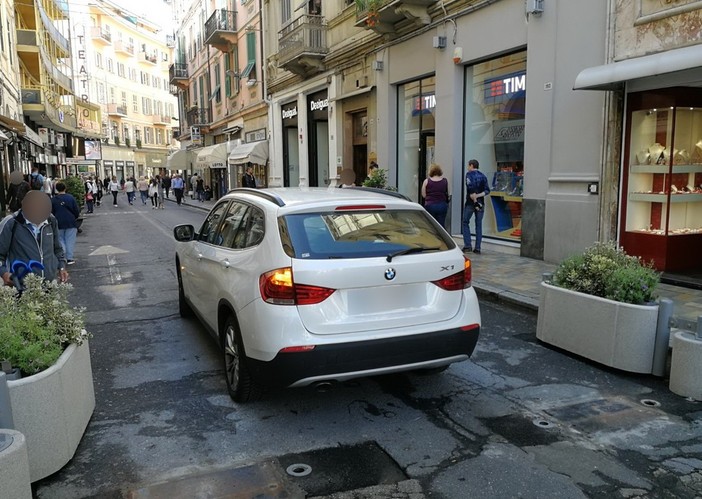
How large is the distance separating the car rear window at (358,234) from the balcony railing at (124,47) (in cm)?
6972

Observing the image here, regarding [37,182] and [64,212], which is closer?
[64,212]

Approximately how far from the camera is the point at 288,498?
316 centimetres

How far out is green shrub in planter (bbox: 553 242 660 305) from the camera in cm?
504

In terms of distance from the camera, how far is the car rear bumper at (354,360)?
379cm

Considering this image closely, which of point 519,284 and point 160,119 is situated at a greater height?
point 160,119

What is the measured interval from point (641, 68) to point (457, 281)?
4.94 m

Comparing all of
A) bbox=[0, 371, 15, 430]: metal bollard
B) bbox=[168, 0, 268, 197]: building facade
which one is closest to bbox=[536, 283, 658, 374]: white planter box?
bbox=[0, 371, 15, 430]: metal bollard

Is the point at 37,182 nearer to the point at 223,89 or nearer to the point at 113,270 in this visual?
the point at 113,270

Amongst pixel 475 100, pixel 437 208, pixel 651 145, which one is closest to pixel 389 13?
pixel 475 100

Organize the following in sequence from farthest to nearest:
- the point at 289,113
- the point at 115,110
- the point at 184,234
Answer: the point at 115,110 < the point at 289,113 < the point at 184,234

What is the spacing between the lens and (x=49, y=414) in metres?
3.34

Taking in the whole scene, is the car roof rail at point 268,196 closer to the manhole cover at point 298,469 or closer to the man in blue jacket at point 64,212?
the manhole cover at point 298,469

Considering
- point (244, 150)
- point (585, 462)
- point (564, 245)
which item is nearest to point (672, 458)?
point (585, 462)

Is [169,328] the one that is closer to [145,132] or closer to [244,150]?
[244,150]
